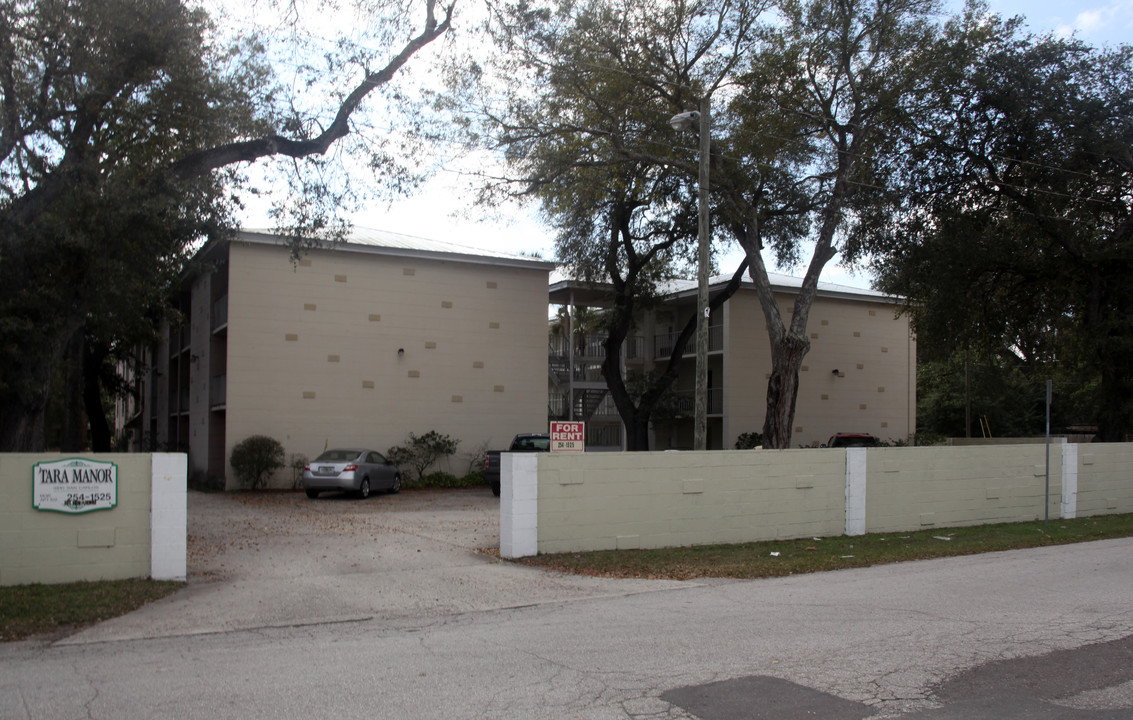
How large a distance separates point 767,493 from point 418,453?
15.3m

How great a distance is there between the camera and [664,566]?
12.0 m

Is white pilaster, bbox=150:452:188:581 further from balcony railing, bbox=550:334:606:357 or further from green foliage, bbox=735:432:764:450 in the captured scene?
green foliage, bbox=735:432:764:450

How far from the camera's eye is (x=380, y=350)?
27719 mm

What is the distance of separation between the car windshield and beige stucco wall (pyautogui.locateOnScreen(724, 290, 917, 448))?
16.5 m

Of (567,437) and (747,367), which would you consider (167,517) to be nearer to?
(567,437)

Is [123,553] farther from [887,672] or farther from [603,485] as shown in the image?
[887,672]

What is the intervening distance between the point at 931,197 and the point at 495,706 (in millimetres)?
26586

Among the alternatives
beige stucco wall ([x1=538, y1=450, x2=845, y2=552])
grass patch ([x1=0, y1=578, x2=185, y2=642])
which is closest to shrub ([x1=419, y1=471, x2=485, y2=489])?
beige stucco wall ([x1=538, y1=450, x2=845, y2=552])

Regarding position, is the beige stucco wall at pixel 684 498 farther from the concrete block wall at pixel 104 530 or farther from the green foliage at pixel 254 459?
the green foliage at pixel 254 459

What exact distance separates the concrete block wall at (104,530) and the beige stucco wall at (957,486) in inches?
449

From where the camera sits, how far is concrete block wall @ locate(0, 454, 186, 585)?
31.4 feet

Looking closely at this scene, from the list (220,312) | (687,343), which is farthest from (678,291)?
(220,312)

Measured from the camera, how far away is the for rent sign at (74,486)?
966 cm

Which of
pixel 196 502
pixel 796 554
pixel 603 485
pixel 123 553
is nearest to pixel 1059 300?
pixel 796 554
